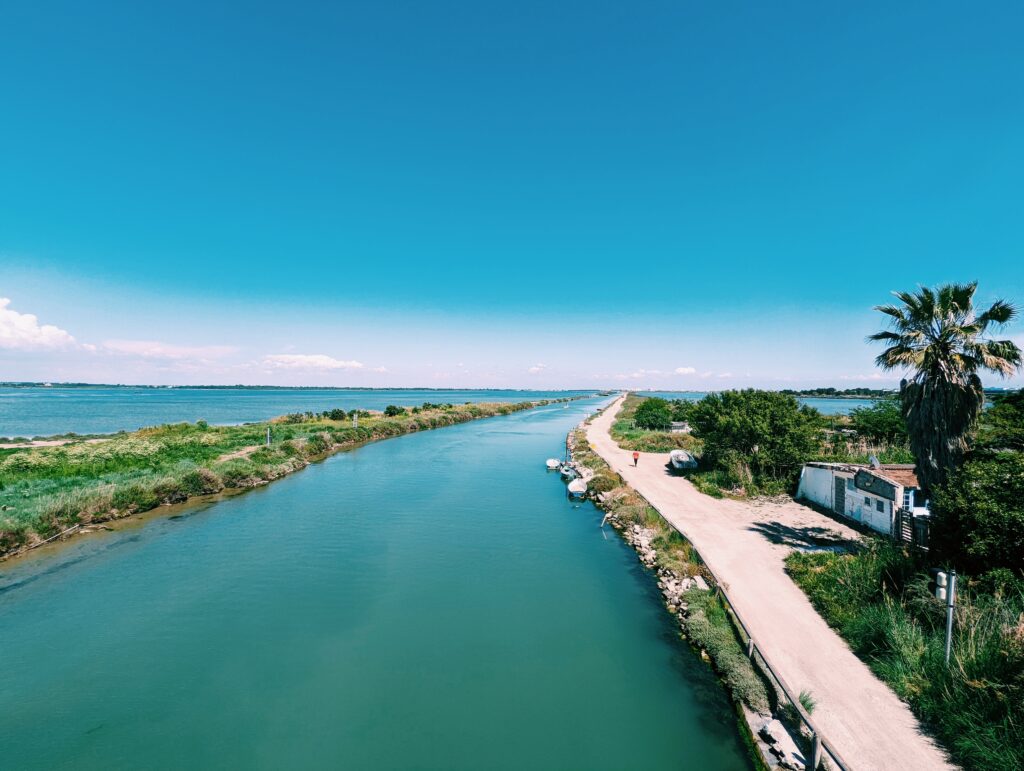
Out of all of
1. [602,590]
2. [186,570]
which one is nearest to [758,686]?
[602,590]

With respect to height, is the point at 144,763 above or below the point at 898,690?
below

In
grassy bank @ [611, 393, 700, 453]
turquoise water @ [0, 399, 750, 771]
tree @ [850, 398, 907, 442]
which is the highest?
tree @ [850, 398, 907, 442]

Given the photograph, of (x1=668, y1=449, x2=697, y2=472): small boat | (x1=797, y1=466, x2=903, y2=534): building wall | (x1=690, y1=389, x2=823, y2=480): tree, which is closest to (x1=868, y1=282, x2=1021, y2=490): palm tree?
(x1=797, y1=466, x2=903, y2=534): building wall

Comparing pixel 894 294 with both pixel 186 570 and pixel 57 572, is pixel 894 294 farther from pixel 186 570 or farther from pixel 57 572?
pixel 57 572

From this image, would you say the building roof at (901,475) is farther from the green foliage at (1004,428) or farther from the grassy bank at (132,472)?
the grassy bank at (132,472)

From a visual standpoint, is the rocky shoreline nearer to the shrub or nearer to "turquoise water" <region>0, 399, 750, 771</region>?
"turquoise water" <region>0, 399, 750, 771</region>

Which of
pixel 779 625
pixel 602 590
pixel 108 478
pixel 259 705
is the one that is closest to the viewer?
pixel 259 705

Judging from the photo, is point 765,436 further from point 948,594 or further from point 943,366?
point 948,594

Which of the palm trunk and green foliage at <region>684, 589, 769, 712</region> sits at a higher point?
the palm trunk

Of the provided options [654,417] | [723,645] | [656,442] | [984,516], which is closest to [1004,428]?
[984,516]
